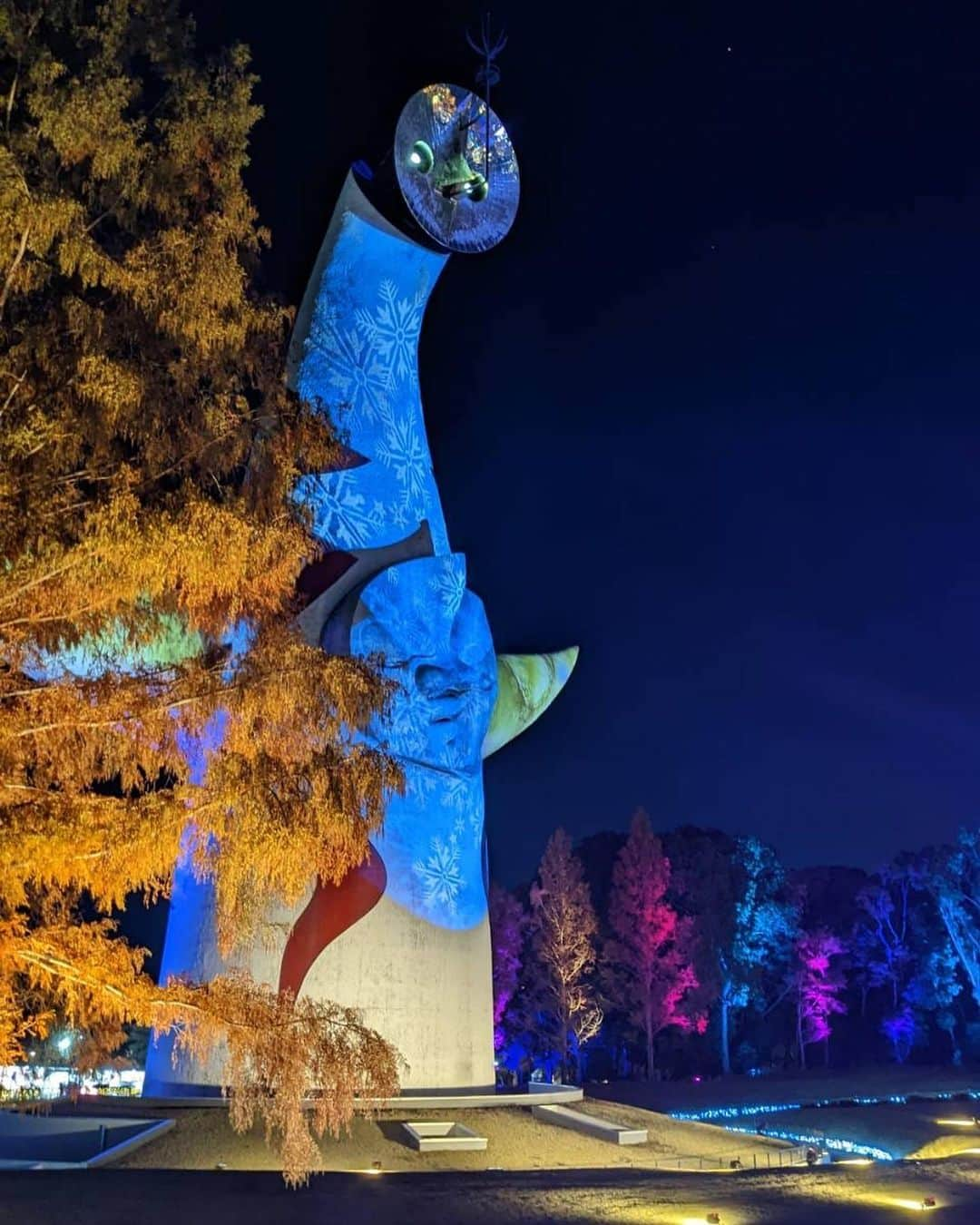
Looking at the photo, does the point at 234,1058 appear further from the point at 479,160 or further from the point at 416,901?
the point at 479,160

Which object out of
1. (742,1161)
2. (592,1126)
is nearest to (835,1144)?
(742,1161)

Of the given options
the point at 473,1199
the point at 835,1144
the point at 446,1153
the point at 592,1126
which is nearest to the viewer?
the point at 473,1199

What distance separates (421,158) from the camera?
67.5 feet

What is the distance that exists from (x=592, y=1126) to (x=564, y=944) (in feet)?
58.9

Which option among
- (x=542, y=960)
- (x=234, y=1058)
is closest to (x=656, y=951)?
(x=542, y=960)

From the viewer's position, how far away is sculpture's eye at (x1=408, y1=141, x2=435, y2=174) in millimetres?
20375

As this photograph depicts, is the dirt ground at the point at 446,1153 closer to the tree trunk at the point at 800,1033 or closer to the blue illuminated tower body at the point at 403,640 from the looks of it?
the blue illuminated tower body at the point at 403,640

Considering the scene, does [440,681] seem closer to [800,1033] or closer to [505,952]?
[505,952]

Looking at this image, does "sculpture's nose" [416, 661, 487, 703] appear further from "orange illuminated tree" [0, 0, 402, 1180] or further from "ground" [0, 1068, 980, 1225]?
"orange illuminated tree" [0, 0, 402, 1180]

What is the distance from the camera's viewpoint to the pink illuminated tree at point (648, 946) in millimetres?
38750

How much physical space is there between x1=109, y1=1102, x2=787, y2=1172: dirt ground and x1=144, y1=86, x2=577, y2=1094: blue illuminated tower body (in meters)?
2.00

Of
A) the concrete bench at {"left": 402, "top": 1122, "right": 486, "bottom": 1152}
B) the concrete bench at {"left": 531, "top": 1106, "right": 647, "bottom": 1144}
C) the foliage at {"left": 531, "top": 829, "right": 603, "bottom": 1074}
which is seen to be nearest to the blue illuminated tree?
the foliage at {"left": 531, "top": 829, "right": 603, "bottom": 1074}

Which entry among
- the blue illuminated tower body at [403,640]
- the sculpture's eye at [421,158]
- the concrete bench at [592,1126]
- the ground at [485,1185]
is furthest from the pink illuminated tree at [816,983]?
the sculpture's eye at [421,158]

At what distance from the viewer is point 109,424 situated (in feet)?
20.8
